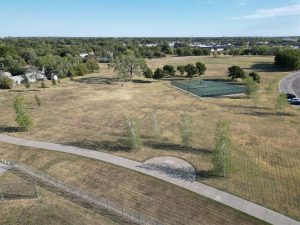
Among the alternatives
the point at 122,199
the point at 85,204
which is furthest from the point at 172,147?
the point at 85,204

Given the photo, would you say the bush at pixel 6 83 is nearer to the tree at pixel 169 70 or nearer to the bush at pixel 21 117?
the bush at pixel 21 117

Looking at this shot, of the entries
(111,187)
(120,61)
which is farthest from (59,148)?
(120,61)

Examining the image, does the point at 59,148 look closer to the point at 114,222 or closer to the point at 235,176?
the point at 114,222

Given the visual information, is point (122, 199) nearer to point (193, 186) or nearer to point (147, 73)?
point (193, 186)

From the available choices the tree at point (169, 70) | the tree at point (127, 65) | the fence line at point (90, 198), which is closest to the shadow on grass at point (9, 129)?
the fence line at point (90, 198)

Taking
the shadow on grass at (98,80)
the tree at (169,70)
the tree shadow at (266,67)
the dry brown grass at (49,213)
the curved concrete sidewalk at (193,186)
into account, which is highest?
the tree at (169,70)
